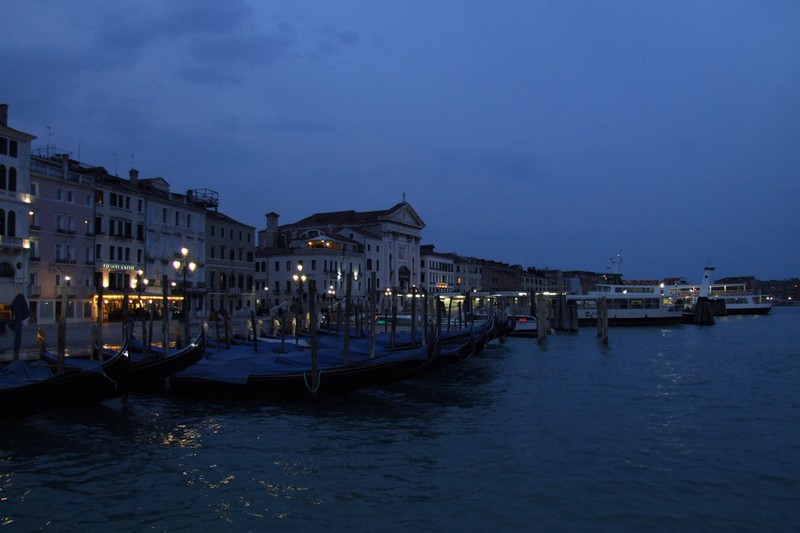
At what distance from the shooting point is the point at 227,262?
43.4 metres

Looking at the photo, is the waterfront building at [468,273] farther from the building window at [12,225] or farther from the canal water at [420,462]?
the canal water at [420,462]

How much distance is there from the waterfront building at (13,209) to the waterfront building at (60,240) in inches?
50.0

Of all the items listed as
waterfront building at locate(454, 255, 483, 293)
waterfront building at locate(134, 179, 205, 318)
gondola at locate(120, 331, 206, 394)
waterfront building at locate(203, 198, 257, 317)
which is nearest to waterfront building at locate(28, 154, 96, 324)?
waterfront building at locate(134, 179, 205, 318)

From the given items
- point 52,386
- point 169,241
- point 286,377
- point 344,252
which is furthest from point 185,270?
point 344,252

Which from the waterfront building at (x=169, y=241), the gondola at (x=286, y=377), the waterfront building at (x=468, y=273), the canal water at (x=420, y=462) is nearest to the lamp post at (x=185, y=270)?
the gondola at (x=286, y=377)

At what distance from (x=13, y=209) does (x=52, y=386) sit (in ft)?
61.4

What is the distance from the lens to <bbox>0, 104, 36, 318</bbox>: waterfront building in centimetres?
2622

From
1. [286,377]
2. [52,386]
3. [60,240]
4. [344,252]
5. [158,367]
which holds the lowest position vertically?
[286,377]

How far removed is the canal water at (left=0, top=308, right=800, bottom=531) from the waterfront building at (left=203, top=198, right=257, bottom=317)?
28.1 meters

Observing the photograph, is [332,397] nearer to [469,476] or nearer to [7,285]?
[469,476]

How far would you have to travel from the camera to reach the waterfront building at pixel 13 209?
26.2 m

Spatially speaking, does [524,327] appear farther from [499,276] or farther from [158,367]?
[499,276]

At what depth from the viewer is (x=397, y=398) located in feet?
48.2

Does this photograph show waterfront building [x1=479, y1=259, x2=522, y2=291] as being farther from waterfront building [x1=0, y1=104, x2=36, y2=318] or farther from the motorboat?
waterfront building [x1=0, y1=104, x2=36, y2=318]
